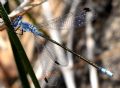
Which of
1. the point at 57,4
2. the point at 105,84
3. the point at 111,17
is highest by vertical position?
the point at 57,4

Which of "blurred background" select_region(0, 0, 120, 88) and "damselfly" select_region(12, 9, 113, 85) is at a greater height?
"damselfly" select_region(12, 9, 113, 85)

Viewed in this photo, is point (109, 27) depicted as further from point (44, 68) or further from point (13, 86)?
point (44, 68)

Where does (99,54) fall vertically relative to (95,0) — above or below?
below

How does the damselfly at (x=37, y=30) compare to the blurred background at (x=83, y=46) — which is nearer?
the damselfly at (x=37, y=30)

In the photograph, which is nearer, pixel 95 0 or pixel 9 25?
pixel 9 25

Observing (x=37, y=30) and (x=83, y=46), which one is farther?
(x=83, y=46)

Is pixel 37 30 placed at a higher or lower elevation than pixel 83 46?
higher

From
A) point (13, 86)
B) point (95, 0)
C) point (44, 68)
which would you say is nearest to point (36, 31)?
point (44, 68)

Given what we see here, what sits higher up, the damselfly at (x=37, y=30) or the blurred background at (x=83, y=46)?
the damselfly at (x=37, y=30)

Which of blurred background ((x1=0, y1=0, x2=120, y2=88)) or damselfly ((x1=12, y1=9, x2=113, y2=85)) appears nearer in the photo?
damselfly ((x1=12, y1=9, x2=113, y2=85))

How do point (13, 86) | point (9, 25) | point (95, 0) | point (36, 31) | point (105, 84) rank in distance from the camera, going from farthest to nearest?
point (95, 0), point (13, 86), point (105, 84), point (36, 31), point (9, 25)

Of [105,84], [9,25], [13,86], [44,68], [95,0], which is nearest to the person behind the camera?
[9,25]
